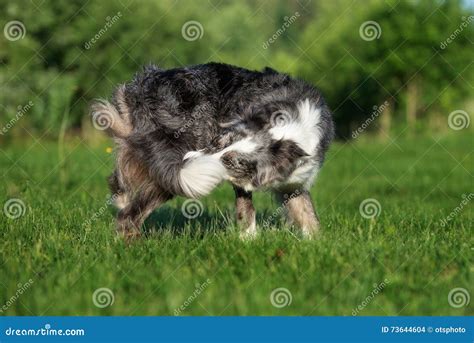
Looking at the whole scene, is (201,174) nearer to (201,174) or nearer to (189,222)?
(201,174)

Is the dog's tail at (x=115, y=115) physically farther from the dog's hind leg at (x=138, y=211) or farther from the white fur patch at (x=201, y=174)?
the white fur patch at (x=201, y=174)

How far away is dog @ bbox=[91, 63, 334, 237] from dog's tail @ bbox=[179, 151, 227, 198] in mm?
20

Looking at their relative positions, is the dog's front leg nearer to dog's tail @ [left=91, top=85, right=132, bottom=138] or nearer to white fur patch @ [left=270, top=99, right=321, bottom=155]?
white fur patch @ [left=270, top=99, right=321, bottom=155]

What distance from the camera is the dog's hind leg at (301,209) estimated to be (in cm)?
627

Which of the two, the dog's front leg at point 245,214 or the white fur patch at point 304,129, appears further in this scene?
the dog's front leg at point 245,214

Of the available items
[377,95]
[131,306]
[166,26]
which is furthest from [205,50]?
[131,306]

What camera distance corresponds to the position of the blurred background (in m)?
18.7

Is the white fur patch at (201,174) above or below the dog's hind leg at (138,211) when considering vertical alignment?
above

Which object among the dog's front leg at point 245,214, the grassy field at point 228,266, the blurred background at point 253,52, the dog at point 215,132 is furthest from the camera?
the blurred background at point 253,52

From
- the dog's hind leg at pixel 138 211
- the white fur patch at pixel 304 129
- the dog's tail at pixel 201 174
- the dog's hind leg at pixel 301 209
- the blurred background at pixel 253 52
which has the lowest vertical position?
the dog's hind leg at pixel 138 211

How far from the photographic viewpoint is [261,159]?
5.16m

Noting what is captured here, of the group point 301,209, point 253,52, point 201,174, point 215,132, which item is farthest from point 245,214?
point 253,52

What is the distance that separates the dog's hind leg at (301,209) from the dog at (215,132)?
0.03 meters

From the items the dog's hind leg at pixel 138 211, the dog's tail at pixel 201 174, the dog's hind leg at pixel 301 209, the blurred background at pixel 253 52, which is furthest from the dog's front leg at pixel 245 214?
the blurred background at pixel 253 52
